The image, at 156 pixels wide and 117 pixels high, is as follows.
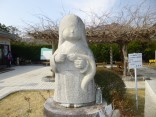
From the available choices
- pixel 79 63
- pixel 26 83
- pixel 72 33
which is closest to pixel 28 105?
pixel 79 63

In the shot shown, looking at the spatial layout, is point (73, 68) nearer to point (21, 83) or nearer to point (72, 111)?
point (72, 111)

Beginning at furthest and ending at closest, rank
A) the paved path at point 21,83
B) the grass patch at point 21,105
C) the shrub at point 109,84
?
1. the paved path at point 21,83
2. the grass patch at point 21,105
3. the shrub at point 109,84

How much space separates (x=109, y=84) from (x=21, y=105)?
10.8ft

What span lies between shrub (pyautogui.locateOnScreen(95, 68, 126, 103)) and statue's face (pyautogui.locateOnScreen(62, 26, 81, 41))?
179 centimetres

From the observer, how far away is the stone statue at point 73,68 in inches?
253

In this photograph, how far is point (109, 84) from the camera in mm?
7656

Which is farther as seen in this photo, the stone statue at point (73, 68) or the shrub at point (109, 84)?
the shrub at point (109, 84)

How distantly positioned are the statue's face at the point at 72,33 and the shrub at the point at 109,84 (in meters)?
1.79

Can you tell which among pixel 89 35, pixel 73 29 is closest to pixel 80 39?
pixel 73 29

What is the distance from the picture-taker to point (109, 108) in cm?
460

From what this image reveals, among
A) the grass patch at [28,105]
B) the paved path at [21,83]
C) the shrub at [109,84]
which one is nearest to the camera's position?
the shrub at [109,84]

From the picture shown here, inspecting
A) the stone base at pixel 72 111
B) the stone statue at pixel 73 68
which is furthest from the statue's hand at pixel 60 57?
the stone base at pixel 72 111

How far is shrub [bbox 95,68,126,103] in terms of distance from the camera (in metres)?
7.51

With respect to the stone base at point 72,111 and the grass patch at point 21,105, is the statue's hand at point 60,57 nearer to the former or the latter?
the stone base at point 72,111
